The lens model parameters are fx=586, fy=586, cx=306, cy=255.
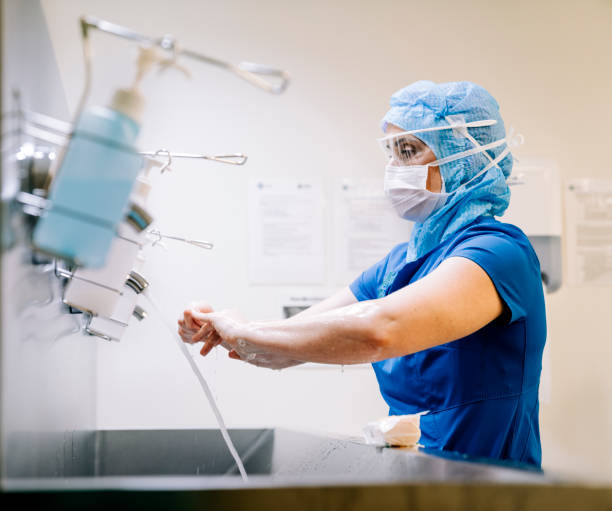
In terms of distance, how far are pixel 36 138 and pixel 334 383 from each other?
5.24ft

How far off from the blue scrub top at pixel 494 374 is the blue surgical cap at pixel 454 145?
0.41 ft

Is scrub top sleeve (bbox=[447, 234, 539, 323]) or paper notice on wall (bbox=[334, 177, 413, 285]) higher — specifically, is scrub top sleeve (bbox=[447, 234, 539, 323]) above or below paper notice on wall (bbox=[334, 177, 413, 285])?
below

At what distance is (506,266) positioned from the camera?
995mm

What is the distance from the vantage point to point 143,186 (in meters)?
0.73

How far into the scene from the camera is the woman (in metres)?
0.91

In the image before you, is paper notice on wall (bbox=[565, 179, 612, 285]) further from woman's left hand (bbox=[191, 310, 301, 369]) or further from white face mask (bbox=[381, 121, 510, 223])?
woman's left hand (bbox=[191, 310, 301, 369])

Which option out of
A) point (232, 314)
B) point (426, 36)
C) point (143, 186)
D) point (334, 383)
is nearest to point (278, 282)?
point (334, 383)

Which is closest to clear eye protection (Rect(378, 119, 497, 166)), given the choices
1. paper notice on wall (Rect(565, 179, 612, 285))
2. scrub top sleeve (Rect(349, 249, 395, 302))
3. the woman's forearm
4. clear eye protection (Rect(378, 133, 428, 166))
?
clear eye protection (Rect(378, 133, 428, 166))

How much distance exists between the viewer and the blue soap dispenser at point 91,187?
56 centimetres

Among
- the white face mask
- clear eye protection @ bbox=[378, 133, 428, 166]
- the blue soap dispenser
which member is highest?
clear eye protection @ bbox=[378, 133, 428, 166]

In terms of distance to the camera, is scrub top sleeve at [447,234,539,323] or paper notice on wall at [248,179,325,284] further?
paper notice on wall at [248,179,325,284]

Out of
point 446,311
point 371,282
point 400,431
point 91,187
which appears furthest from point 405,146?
point 91,187

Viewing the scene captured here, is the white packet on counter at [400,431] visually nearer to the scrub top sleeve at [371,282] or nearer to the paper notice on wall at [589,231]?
the scrub top sleeve at [371,282]

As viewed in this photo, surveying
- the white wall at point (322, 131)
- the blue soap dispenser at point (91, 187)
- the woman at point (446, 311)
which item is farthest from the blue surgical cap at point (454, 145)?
the white wall at point (322, 131)
